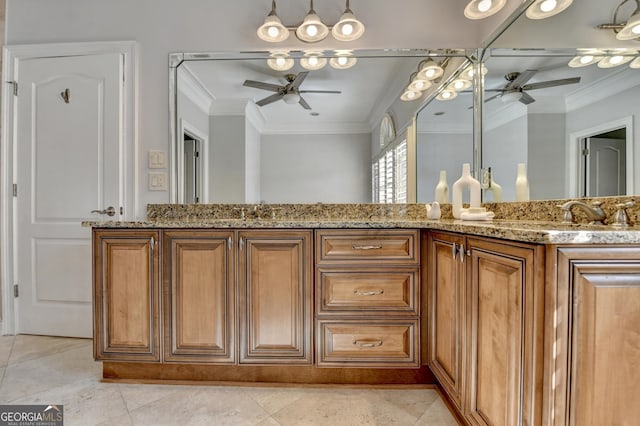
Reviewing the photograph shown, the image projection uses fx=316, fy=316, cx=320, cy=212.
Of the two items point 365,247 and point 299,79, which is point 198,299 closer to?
point 365,247

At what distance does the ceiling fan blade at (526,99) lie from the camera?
1.57 meters

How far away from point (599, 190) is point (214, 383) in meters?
2.01

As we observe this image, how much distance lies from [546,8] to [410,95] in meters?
0.85

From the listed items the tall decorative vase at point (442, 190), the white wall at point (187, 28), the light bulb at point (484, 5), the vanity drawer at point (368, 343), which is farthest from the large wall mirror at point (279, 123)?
the vanity drawer at point (368, 343)

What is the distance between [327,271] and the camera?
162 cm

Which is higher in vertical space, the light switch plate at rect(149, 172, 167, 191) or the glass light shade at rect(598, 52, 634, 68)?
the glass light shade at rect(598, 52, 634, 68)

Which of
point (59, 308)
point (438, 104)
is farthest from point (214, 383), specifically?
point (438, 104)

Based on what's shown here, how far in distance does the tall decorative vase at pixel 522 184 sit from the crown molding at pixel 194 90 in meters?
2.01

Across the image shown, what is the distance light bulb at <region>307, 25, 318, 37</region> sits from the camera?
2031 mm

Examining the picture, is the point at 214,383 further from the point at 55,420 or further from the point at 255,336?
the point at 55,420

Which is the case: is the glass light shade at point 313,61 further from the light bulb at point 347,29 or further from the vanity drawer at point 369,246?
the vanity drawer at point 369,246

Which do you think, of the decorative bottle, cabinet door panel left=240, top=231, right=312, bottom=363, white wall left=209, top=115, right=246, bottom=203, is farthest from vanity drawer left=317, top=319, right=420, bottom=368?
white wall left=209, top=115, right=246, bottom=203

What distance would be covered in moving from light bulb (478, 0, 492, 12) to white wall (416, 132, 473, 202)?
0.72m

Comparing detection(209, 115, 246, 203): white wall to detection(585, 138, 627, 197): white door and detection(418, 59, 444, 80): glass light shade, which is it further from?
detection(585, 138, 627, 197): white door
